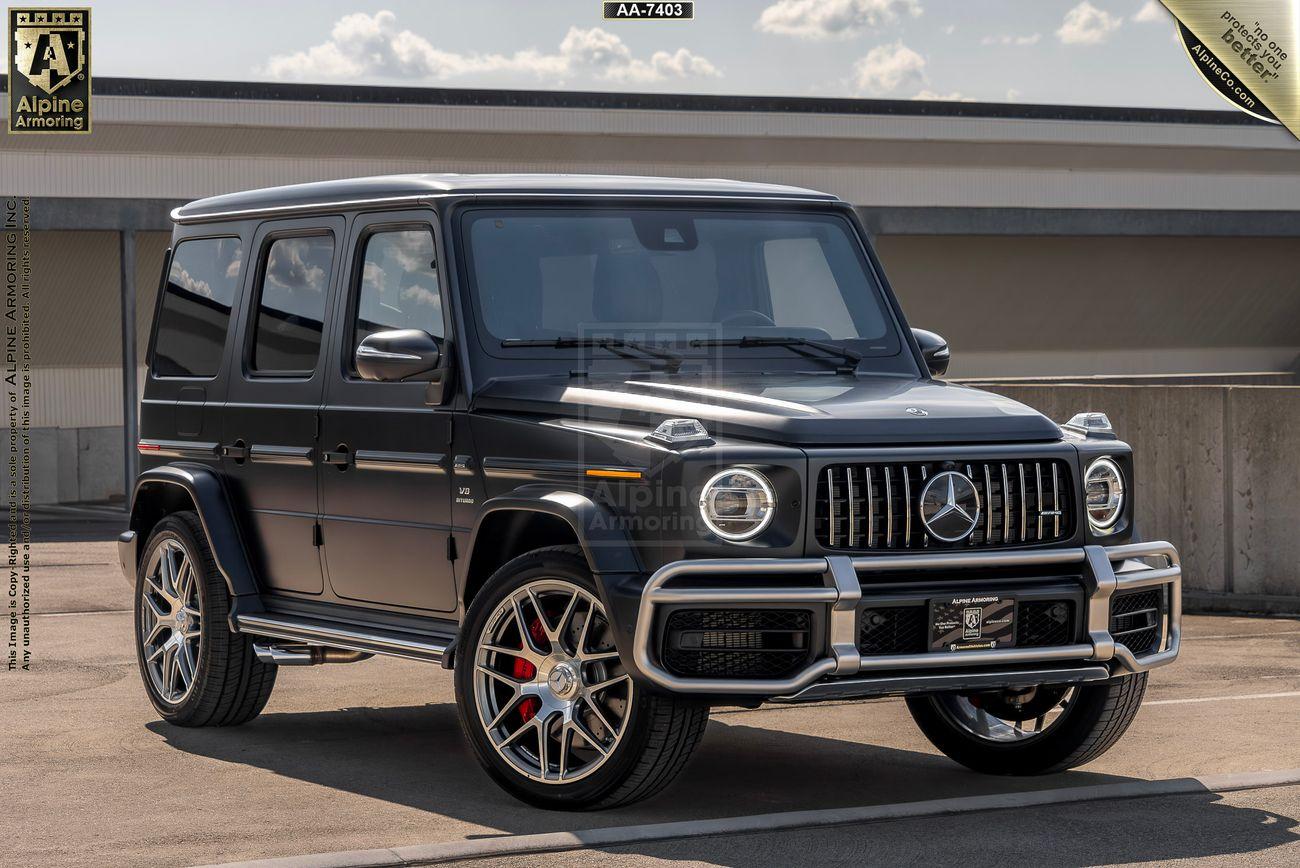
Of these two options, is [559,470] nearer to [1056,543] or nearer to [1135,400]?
[1056,543]

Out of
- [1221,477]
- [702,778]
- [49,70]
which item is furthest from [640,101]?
[702,778]

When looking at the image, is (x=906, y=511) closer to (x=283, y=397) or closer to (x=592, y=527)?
(x=592, y=527)

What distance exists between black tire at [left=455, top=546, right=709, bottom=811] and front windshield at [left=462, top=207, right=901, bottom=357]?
104 cm

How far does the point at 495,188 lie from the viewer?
798cm

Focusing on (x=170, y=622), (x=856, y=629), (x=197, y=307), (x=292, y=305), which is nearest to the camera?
(x=856, y=629)

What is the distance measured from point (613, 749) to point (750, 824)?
52cm

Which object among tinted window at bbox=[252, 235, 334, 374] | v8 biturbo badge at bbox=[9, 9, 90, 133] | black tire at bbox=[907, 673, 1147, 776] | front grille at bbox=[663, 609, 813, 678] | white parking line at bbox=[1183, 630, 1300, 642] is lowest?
white parking line at bbox=[1183, 630, 1300, 642]

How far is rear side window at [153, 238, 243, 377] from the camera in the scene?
9.28 metres

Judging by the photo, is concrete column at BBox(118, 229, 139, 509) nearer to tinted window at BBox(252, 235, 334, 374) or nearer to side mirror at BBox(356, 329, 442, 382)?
tinted window at BBox(252, 235, 334, 374)

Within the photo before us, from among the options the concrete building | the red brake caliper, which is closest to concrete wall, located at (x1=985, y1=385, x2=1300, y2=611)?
the red brake caliper

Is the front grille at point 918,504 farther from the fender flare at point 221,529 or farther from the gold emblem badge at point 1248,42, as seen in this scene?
the gold emblem badge at point 1248,42

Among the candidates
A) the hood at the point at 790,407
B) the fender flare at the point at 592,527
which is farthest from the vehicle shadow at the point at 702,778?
the hood at the point at 790,407

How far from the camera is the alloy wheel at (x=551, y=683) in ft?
22.5

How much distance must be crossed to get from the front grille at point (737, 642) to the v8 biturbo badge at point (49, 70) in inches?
829
